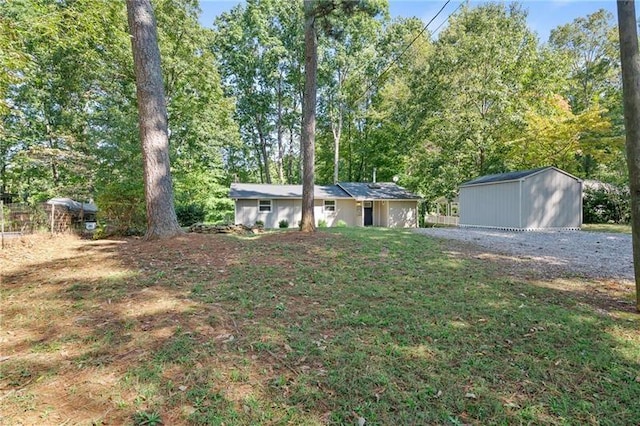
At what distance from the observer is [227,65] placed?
25.6m

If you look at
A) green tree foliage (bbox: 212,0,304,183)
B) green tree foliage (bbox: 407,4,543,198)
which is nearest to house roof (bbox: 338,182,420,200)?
green tree foliage (bbox: 407,4,543,198)

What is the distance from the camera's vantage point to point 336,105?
26172 mm

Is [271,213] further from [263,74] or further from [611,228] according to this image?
[611,228]

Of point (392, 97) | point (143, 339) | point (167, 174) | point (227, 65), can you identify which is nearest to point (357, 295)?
point (143, 339)

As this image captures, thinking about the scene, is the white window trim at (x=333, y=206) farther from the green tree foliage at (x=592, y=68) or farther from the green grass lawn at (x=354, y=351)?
the green grass lawn at (x=354, y=351)

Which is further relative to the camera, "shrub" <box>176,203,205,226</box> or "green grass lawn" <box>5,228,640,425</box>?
"shrub" <box>176,203,205,226</box>

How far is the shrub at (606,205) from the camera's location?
58.3 feet

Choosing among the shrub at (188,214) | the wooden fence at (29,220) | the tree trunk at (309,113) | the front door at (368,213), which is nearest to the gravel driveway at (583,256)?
the tree trunk at (309,113)

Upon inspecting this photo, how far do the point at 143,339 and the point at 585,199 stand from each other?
2387 cm

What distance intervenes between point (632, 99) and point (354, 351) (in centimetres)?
414

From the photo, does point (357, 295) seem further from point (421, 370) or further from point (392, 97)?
point (392, 97)

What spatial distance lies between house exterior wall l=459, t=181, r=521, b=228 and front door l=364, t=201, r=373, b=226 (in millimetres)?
6004

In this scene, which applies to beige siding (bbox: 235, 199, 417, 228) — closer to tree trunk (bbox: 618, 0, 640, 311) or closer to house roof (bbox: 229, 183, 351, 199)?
house roof (bbox: 229, 183, 351, 199)

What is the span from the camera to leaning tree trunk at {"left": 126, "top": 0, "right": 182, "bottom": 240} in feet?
21.2
